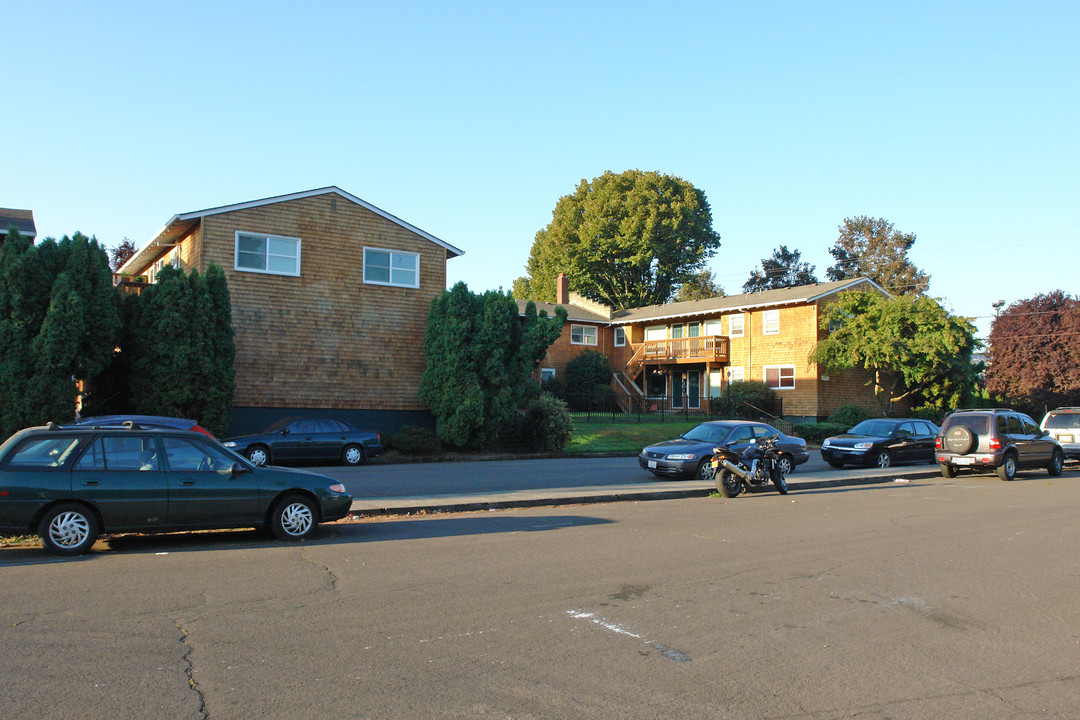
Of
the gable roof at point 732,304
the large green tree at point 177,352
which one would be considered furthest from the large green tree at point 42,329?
the gable roof at point 732,304

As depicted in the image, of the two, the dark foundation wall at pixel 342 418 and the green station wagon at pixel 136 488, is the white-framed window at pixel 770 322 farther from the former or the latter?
the green station wagon at pixel 136 488

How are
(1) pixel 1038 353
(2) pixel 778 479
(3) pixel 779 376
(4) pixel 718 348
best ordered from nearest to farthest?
1. (2) pixel 778 479
2. (3) pixel 779 376
3. (4) pixel 718 348
4. (1) pixel 1038 353

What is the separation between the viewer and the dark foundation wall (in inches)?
936

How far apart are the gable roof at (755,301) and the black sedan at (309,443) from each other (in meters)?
25.9

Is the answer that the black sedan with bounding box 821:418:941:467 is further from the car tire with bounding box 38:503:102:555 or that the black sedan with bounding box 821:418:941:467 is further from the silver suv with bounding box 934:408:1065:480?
the car tire with bounding box 38:503:102:555

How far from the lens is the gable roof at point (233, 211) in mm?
23438

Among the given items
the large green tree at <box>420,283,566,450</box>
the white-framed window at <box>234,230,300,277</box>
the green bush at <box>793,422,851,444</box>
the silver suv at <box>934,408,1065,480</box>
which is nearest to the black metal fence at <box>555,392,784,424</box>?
the green bush at <box>793,422,851,444</box>

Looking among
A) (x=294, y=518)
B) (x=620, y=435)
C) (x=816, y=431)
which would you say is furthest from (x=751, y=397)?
(x=294, y=518)

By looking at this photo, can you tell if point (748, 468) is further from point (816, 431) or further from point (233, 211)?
point (816, 431)

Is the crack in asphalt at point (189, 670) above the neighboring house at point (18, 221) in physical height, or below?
below

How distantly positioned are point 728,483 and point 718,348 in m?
28.4

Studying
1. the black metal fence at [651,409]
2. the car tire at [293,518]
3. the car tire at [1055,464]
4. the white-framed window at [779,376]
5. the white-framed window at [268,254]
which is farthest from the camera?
the white-framed window at [779,376]

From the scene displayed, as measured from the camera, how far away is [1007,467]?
20.2 meters

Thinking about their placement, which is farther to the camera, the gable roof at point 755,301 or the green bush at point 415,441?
the gable roof at point 755,301
